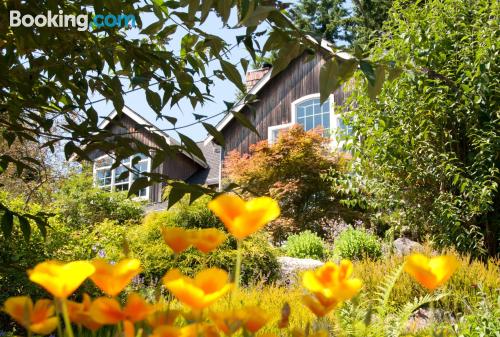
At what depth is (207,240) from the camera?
55 cm

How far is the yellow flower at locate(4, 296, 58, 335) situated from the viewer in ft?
1.40

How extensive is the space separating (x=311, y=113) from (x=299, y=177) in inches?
108

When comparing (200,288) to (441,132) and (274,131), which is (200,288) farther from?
(274,131)

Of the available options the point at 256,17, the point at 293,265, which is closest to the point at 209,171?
the point at 293,265

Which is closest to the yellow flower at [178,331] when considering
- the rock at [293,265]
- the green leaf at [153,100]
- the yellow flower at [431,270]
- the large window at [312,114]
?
the yellow flower at [431,270]

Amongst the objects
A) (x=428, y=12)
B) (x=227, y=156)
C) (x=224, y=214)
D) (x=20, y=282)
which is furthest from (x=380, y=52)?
(x=227, y=156)

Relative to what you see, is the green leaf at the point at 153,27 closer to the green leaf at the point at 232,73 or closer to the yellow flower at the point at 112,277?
the green leaf at the point at 232,73

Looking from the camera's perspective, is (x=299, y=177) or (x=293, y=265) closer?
(x=293, y=265)

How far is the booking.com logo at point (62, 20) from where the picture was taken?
66.4 inches

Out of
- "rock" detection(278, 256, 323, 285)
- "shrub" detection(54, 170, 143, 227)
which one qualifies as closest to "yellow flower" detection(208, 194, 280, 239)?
"rock" detection(278, 256, 323, 285)

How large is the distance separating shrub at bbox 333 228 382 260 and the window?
21.0ft

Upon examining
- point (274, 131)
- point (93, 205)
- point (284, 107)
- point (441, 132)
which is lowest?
point (93, 205)

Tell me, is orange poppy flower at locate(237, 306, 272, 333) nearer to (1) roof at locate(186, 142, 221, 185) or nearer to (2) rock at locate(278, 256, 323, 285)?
(2) rock at locate(278, 256, 323, 285)

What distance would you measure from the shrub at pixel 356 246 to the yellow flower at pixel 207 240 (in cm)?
804
